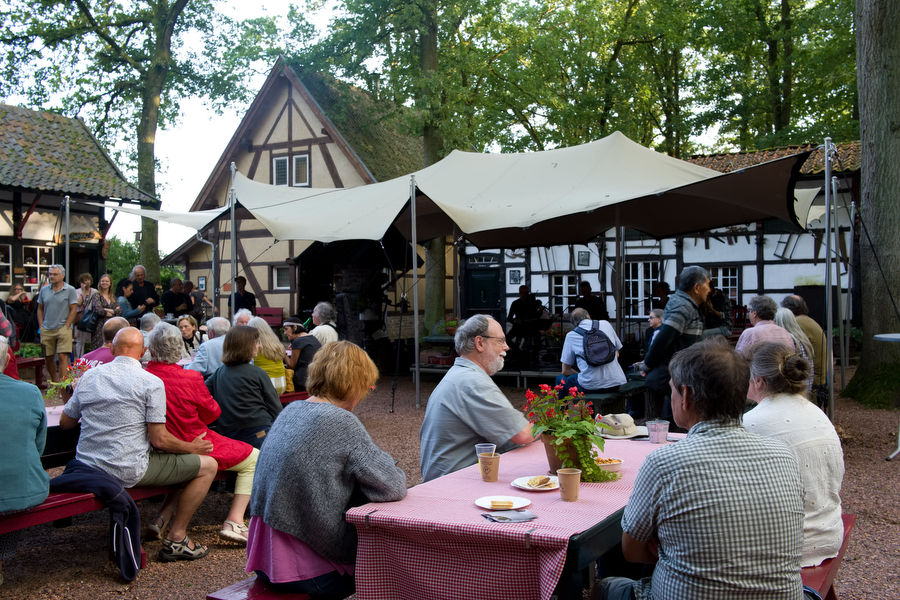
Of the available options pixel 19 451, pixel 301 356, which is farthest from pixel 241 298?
pixel 19 451

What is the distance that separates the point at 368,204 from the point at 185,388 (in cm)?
567

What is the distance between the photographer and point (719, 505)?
5.87 feet

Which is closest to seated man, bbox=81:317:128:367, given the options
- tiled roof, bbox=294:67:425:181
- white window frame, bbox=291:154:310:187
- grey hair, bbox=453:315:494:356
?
grey hair, bbox=453:315:494:356

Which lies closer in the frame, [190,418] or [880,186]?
[190,418]

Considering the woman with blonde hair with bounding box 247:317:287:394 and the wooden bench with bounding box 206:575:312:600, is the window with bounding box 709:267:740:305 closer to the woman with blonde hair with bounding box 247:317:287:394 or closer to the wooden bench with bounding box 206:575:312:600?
the woman with blonde hair with bounding box 247:317:287:394

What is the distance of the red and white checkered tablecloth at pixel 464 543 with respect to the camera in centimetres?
202

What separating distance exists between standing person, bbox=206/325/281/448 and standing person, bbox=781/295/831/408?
4.55 m

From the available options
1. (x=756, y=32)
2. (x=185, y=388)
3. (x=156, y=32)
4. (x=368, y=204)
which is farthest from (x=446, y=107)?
(x=185, y=388)

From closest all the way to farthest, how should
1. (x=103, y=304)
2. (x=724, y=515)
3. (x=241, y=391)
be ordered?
(x=724, y=515) → (x=241, y=391) → (x=103, y=304)

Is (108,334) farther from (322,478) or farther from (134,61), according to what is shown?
(134,61)

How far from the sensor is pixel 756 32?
64.6 ft

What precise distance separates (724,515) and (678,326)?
3477mm

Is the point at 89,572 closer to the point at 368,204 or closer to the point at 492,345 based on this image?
the point at 492,345

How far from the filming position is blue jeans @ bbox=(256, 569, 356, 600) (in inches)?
96.4
